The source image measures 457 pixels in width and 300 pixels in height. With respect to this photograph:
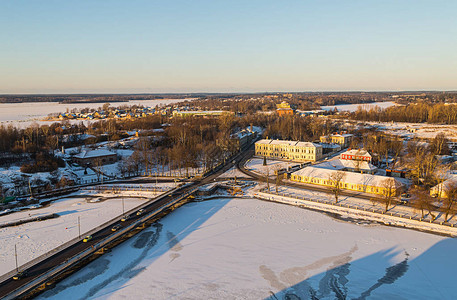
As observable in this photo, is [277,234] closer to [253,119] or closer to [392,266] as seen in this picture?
[392,266]

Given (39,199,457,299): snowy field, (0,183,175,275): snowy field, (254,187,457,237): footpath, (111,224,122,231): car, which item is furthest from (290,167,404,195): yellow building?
(111,224,122,231): car

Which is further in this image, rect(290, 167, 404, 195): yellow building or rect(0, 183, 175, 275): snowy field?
rect(290, 167, 404, 195): yellow building

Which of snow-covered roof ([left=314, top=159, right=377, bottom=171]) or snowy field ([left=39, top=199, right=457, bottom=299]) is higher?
snow-covered roof ([left=314, top=159, right=377, bottom=171])

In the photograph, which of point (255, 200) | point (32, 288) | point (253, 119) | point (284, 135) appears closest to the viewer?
point (32, 288)

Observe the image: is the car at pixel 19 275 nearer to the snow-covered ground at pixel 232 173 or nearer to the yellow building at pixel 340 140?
the snow-covered ground at pixel 232 173

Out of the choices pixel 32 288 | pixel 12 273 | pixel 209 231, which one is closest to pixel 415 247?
A: pixel 209 231

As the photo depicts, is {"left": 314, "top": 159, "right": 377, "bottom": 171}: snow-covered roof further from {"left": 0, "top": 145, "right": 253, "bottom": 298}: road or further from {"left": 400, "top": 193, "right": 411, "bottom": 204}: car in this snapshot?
{"left": 0, "top": 145, "right": 253, "bottom": 298}: road

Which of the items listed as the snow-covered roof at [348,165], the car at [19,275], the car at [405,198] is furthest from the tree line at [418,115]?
the car at [19,275]
